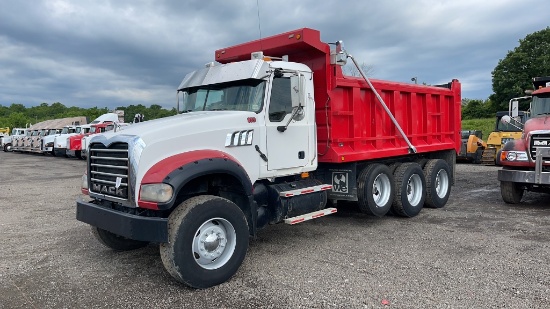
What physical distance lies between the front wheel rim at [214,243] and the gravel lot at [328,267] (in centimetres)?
29

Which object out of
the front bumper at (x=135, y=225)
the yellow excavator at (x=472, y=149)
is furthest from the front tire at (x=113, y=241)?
the yellow excavator at (x=472, y=149)

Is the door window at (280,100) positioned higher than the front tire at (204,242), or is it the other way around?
the door window at (280,100)

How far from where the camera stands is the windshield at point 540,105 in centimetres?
931

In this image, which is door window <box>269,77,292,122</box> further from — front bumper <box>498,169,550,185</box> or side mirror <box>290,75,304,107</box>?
front bumper <box>498,169,550,185</box>

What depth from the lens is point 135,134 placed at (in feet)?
15.3

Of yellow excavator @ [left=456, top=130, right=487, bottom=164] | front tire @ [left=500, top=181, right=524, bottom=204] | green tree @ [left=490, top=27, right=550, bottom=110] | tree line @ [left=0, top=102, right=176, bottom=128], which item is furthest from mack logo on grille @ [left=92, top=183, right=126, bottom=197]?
tree line @ [left=0, top=102, right=176, bottom=128]

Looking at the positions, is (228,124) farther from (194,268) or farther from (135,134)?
(194,268)

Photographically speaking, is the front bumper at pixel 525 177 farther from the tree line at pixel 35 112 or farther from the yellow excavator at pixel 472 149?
the tree line at pixel 35 112

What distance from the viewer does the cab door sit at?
5535mm

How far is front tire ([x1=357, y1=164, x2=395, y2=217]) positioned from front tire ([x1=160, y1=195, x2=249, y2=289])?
281 cm

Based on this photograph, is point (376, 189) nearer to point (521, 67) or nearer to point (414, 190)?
point (414, 190)

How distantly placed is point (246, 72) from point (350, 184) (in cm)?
262

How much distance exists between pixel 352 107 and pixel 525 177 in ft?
13.3

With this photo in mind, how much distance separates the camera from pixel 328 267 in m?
5.10
